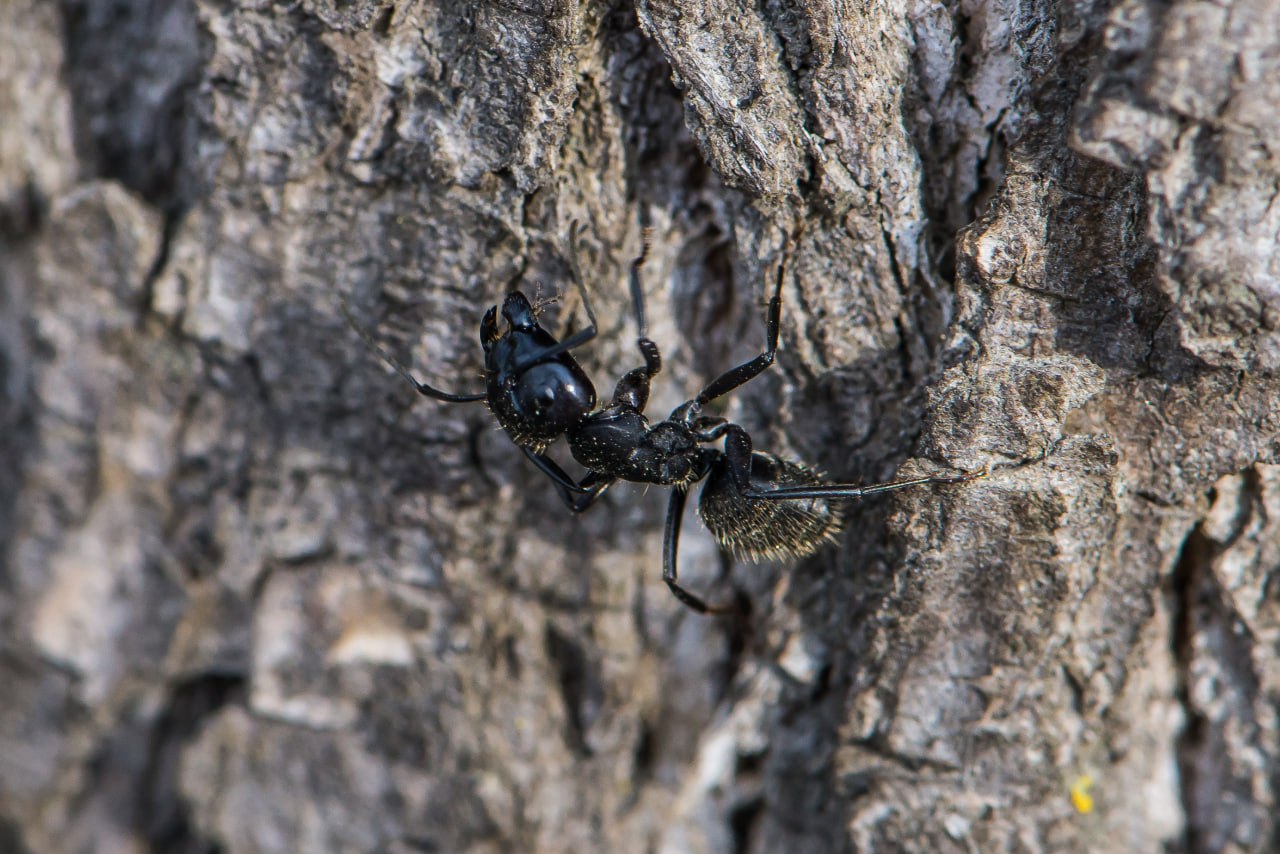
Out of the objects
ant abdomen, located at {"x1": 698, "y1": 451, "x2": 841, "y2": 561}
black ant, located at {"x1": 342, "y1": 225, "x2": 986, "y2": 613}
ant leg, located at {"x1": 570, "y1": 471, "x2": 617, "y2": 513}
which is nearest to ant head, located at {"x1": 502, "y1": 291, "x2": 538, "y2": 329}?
black ant, located at {"x1": 342, "y1": 225, "x2": 986, "y2": 613}

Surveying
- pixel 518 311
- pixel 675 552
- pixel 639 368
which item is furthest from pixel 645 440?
pixel 518 311

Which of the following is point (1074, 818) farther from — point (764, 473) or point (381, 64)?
point (381, 64)

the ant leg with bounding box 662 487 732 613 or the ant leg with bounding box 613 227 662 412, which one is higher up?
the ant leg with bounding box 613 227 662 412

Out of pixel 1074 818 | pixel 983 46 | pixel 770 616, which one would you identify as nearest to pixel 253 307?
pixel 770 616

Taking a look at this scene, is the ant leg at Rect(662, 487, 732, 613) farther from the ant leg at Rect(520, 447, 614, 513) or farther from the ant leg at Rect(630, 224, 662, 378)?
the ant leg at Rect(630, 224, 662, 378)

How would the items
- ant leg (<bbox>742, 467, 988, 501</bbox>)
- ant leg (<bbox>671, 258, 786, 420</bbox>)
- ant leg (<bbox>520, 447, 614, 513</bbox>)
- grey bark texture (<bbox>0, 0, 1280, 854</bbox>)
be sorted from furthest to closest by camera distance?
ant leg (<bbox>520, 447, 614, 513</bbox>) → ant leg (<bbox>671, 258, 786, 420</bbox>) → ant leg (<bbox>742, 467, 988, 501</bbox>) → grey bark texture (<bbox>0, 0, 1280, 854</bbox>)

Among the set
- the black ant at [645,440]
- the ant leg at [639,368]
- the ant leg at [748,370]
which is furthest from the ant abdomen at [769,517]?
the ant leg at [639,368]

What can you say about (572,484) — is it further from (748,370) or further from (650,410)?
(748,370)
